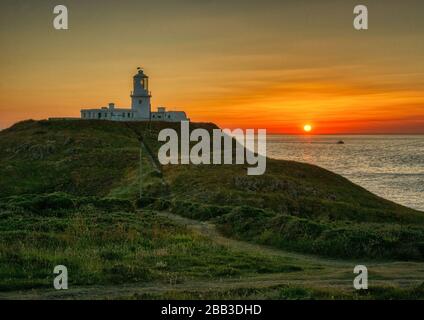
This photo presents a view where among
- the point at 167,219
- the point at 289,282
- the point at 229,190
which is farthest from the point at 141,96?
the point at 289,282

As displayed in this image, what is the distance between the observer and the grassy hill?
20.0m

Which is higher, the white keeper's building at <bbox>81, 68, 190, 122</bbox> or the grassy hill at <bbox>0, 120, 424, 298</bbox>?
the white keeper's building at <bbox>81, 68, 190, 122</bbox>

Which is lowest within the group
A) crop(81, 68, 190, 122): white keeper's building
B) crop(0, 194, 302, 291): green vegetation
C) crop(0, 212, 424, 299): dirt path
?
crop(0, 212, 424, 299): dirt path

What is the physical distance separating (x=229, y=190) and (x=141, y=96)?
216ft

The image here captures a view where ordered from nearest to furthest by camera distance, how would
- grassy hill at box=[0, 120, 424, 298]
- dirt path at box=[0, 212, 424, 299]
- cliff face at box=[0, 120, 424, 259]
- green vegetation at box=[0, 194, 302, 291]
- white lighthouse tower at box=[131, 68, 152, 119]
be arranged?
dirt path at box=[0, 212, 424, 299]
green vegetation at box=[0, 194, 302, 291]
grassy hill at box=[0, 120, 424, 298]
cliff face at box=[0, 120, 424, 259]
white lighthouse tower at box=[131, 68, 152, 119]

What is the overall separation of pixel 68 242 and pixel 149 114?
94.5 m

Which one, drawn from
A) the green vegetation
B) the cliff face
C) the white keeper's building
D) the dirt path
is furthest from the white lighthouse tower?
the dirt path

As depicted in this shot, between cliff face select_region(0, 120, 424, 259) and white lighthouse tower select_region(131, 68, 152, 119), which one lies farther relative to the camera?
white lighthouse tower select_region(131, 68, 152, 119)

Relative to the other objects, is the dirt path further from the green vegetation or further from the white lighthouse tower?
the white lighthouse tower

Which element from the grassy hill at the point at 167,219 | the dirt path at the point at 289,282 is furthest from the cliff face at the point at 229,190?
the dirt path at the point at 289,282

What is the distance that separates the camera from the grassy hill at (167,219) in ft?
65.5

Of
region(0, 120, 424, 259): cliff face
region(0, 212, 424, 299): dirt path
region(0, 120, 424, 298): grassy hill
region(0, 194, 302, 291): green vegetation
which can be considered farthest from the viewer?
region(0, 120, 424, 259): cliff face

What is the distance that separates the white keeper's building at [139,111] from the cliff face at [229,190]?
39.1ft

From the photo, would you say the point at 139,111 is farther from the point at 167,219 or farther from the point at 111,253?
the point at 111,253
